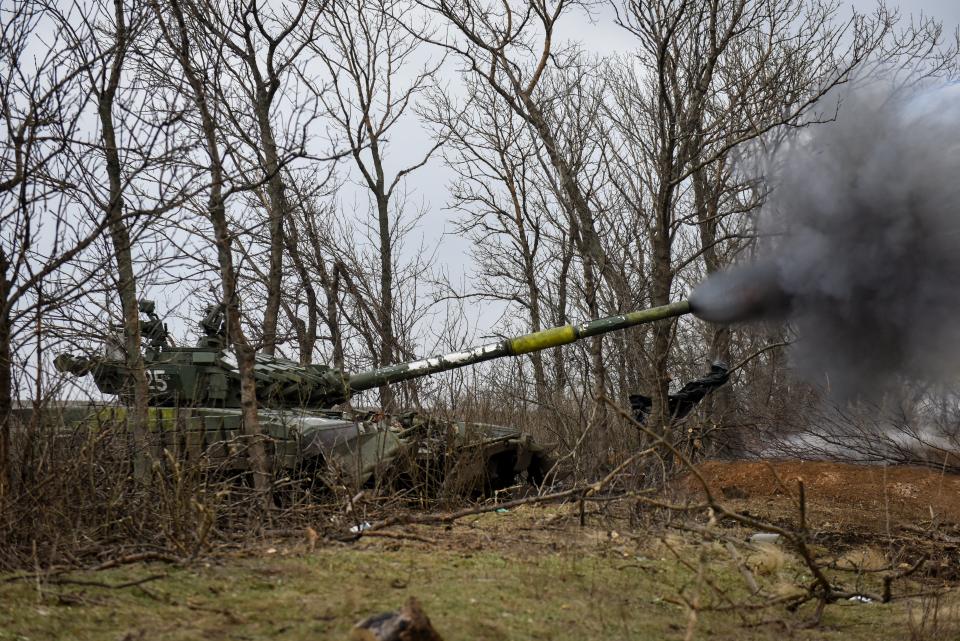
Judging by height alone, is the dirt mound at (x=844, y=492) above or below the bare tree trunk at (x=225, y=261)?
below

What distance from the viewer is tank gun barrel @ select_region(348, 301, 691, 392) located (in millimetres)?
10625

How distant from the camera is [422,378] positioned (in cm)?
1247

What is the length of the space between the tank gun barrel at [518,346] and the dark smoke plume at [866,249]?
0.55m

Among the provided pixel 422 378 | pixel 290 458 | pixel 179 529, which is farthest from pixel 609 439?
pixel 179 529

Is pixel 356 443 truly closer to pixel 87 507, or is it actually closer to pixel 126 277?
pixel 126 277

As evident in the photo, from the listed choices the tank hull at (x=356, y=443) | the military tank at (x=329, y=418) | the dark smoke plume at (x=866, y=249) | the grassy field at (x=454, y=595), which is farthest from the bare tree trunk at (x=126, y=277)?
the dark smoke plume at (x=866, y=249)

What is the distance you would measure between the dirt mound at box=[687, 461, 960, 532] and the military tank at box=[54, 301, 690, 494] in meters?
2.55

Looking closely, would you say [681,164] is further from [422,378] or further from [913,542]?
[913,542]

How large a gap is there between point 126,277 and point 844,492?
954 centimetres

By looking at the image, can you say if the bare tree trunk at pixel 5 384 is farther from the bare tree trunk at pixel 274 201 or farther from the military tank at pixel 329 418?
the bare tree trunk at pixel 274 201

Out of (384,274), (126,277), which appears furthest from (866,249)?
(384,274)

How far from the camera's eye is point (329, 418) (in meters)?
10.7

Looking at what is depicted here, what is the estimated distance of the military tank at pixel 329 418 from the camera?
30.5 ft

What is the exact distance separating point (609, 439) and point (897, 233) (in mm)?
4586
